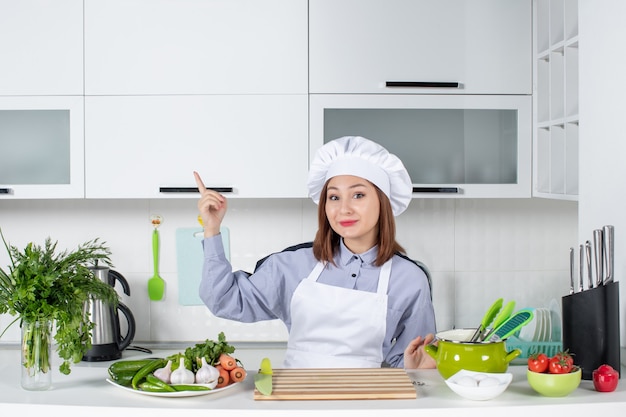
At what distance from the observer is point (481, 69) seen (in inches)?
108

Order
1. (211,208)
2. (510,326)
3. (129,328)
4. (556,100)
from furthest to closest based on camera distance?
(129,328), (556,100), (211,208), (510,326)

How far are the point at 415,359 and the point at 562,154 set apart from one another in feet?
3.31

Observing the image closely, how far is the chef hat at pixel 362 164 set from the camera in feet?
7.21

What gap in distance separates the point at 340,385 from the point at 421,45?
147cm

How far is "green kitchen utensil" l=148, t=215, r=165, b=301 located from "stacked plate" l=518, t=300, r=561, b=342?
1408 millimetres

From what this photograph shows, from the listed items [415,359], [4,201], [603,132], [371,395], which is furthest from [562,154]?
[4,201]

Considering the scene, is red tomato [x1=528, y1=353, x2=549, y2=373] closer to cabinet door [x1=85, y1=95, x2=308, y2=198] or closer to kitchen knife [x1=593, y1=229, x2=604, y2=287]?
kitchen knife [x1=593, y1=229, x2=604, y2=287]

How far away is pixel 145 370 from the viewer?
1.63 metres

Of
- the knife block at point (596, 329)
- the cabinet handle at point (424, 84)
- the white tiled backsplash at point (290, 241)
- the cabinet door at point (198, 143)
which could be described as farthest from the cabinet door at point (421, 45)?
the knife block at point (596, 329)

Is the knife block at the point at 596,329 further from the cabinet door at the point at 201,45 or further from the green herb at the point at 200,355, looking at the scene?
the cabinet door at the point at 201,45

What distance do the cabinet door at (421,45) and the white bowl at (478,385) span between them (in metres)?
1.33

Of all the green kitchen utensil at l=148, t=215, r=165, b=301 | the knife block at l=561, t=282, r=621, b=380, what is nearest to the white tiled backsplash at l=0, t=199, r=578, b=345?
the green kitchen utensil at l=148, t=215, r=165, b=301

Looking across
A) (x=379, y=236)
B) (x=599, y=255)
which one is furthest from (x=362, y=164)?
(x=599, y=255)

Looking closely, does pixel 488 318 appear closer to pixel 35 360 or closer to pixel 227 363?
pixel 227 363
